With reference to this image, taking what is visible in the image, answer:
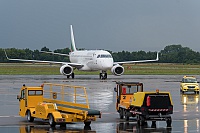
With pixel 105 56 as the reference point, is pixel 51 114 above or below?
below

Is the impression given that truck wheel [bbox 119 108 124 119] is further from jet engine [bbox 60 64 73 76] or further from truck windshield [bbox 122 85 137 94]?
jet engine [bbox 60 64 73 76]

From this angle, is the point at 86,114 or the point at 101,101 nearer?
the point at 86,114

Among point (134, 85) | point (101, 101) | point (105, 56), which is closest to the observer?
point (134, 85)

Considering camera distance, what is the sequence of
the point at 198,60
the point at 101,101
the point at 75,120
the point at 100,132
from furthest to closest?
the point at 198,60, the point at 101,101, the point at 75,120, the point at 100,132

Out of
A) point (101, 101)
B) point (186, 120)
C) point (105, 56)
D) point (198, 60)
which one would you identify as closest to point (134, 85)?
point (186, 120)

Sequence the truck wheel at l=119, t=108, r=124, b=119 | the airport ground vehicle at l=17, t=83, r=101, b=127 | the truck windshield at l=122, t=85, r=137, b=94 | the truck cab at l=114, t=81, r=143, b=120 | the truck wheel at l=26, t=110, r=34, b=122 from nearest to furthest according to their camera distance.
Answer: the airport ground vehicle at l=17, t=83, r=101, b=127, the truck wheel at l=26, t=110, r=34, b=122, the truck cab at l=114, t=81, r=143, b=120, the truck wheel at l=119, t=108, r=124, b=119, the truck windshield at l=122, t=85, r=137, b=94

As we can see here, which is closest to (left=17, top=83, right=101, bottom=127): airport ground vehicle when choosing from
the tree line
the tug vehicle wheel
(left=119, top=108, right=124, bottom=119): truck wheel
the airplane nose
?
the tug vehicle wheel

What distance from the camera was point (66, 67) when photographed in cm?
6825

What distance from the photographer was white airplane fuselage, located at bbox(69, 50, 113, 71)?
218 feet

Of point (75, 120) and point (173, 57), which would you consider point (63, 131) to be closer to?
point (75, 120)

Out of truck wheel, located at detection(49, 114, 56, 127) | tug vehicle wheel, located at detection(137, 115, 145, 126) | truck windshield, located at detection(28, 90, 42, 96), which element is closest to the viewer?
truck wheel, located at detection(49, 114, 56, 127)

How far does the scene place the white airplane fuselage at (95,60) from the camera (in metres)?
66.4

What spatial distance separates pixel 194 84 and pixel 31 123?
23.6m

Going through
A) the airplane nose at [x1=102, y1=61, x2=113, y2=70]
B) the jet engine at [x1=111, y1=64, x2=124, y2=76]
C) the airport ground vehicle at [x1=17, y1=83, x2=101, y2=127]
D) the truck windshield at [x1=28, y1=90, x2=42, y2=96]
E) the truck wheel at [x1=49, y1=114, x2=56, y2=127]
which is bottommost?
the truck wheel at [x1=49, y1=114, x2=56, y2=127]
